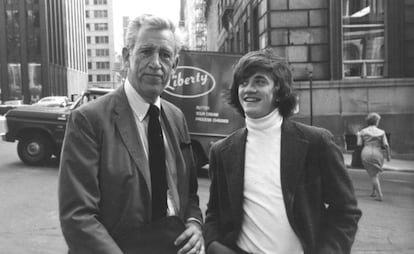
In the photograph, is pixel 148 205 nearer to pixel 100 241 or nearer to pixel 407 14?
pixel 100 241

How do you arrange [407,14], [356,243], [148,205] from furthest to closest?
1. [407,14]
2. [356,243]
3. [148,205]

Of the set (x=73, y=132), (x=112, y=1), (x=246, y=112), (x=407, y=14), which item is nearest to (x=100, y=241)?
(x=73, y=132)

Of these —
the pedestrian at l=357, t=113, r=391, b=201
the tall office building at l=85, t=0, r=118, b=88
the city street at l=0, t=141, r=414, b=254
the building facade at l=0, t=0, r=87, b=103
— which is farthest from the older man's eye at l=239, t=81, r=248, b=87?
the tall office building at l=85, t=0, r=118, b=88

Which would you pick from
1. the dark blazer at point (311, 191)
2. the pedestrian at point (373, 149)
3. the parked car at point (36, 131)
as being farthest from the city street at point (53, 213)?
the dark blazer at point (311, 191)

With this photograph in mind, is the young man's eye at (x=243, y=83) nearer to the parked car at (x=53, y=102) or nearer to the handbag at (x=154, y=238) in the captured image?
the handbag at (x=154, y=238)

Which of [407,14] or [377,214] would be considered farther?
[407,14]

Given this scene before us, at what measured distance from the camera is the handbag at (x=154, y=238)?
2143 mm

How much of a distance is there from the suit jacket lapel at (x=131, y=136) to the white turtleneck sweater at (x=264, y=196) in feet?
1.76

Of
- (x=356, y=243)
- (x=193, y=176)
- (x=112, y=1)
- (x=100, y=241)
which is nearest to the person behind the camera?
(x=100, y=241)

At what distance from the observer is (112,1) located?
134m

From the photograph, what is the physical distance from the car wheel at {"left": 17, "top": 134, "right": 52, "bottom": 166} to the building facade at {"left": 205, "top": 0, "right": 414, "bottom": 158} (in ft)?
27.7

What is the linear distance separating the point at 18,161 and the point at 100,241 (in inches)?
511

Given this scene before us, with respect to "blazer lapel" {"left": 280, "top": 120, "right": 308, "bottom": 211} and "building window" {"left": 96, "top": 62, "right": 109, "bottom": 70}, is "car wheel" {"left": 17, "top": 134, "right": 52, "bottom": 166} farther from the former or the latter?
"building window" {"left": 96, "top": 62, "right": 109, "bottom": 70}

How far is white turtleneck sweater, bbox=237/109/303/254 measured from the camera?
2348 millimetres
